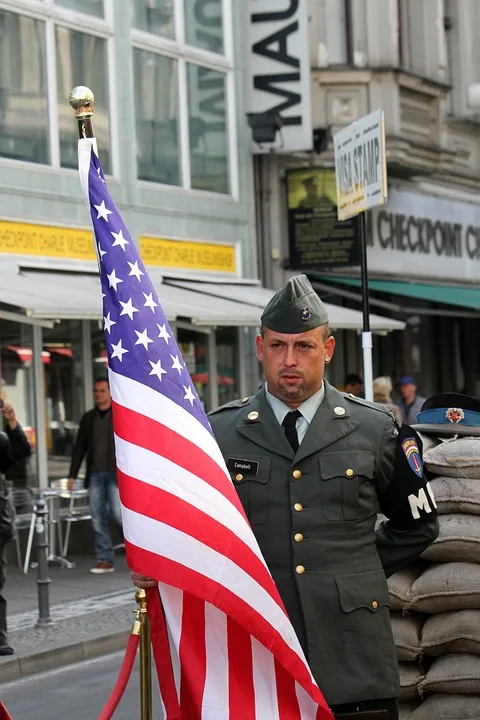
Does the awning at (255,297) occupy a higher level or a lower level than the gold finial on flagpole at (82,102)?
lower

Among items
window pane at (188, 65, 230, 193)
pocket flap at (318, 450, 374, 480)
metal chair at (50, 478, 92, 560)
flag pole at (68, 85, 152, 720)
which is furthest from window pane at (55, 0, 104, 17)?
pocket flap at (318, 450, 374, 480)

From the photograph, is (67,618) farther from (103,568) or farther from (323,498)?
(323,498)

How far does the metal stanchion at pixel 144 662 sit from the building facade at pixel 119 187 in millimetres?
9282

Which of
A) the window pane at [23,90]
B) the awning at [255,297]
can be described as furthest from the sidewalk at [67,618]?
the window pane at [23,90]

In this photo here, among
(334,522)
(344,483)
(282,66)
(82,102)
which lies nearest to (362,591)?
(334,522)

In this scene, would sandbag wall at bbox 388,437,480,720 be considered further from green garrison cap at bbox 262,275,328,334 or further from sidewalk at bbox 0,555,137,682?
sidewalk at bbox 0,555,137,682

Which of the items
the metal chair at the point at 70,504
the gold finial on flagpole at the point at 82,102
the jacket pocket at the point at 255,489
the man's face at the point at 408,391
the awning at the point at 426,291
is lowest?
the metal chair at the point at 70,504

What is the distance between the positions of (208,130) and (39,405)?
5.32 meters

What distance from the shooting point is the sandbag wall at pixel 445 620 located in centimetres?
565

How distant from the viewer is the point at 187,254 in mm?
18938

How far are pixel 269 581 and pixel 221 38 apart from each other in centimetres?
1646

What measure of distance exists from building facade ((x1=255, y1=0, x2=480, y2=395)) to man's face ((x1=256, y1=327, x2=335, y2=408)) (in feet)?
50.8

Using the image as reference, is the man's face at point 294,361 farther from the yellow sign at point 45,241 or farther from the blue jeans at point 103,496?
the yellow sign at point 45,241

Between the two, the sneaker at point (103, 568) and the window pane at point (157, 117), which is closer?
the sneaker at point (103, 568)
